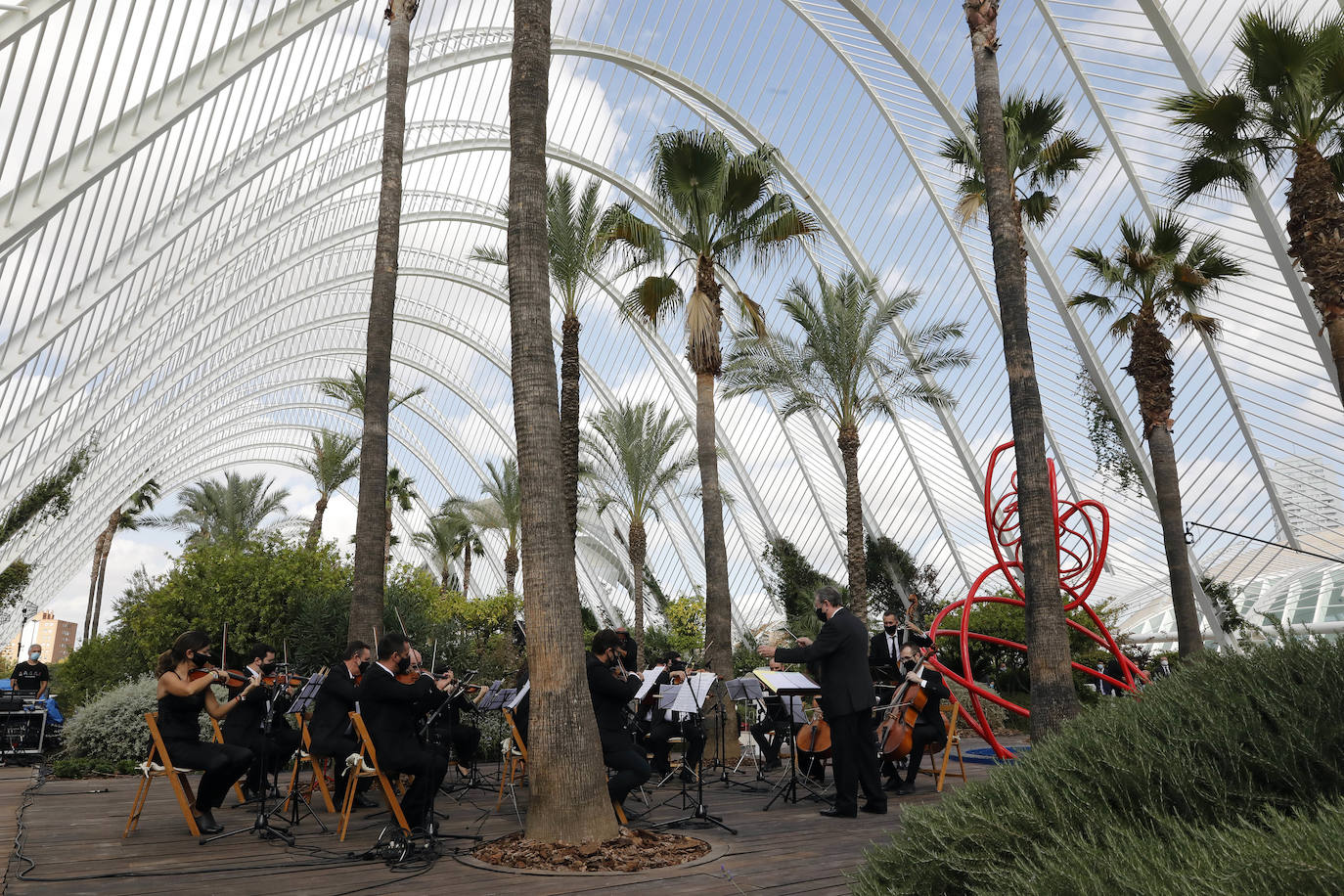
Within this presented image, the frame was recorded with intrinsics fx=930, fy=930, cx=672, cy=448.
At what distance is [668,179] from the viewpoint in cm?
1595

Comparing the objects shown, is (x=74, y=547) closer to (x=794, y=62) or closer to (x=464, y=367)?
(x=464, y=367)

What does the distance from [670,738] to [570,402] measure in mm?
8120

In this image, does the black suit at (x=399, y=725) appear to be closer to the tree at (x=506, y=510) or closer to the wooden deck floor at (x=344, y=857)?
the wooden deck floor at (x=344, y=857)

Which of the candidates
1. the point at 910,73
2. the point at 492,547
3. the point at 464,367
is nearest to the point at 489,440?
the point at 464,367

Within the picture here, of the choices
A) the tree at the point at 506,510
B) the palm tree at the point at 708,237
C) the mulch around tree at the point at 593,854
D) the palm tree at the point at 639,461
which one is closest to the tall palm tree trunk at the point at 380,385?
the palm tree at the point at 708,237

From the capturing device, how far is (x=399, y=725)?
6.96m

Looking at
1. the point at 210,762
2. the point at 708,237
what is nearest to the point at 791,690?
the point at 210,762

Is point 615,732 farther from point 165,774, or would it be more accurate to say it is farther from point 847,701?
point 165,774

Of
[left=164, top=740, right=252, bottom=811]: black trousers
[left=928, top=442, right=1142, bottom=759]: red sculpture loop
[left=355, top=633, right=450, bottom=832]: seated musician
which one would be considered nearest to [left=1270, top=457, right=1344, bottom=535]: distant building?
[left=928, top=442, right=1142, bottom=759]: red sculpture loop

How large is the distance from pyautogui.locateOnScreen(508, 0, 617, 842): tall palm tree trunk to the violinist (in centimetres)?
395

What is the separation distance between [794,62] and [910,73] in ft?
14.5

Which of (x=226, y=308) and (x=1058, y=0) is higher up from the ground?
(x=1058, y=0)

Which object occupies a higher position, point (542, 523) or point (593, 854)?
point (542, 523)

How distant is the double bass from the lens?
8.95m
